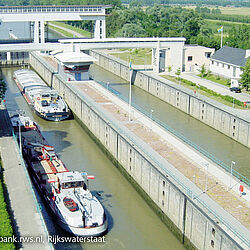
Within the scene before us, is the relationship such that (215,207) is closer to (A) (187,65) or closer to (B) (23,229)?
(B) (23,229)

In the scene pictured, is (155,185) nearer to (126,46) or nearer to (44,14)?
(126,46)

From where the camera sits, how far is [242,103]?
58.3 meters

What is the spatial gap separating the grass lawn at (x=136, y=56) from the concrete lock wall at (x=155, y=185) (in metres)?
37.1

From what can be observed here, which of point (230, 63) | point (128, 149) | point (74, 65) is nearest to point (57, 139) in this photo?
point (128, 149)

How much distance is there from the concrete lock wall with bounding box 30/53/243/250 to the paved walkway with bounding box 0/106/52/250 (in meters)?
9.32

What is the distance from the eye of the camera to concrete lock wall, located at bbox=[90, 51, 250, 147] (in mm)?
52275

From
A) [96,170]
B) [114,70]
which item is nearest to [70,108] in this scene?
[96,170]

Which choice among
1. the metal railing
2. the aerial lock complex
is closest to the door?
the aerial lock complex

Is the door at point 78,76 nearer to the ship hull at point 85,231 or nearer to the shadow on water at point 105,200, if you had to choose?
the shadow on water at point 105,200

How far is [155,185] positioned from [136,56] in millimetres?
66774

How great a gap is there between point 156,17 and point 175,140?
4117 inches

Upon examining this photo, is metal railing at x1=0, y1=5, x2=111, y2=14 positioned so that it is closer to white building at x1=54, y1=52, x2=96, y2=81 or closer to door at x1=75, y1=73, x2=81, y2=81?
white building at x1=54, y1=52, x2=96, y2=81

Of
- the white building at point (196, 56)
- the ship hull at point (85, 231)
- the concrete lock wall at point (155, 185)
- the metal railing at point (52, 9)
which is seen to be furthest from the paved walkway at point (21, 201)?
the metal railing at point (52, 9)

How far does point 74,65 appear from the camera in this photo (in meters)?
70.4
